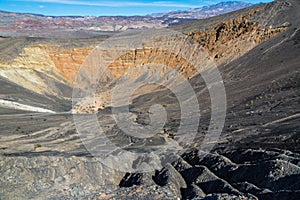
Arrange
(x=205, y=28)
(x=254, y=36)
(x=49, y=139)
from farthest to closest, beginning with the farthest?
1. (x=205, y=28)
2. (x=254, y=36)
3. (x=49, y=139)

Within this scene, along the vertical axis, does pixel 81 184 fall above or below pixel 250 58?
below

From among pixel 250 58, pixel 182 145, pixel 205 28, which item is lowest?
pixel 182 145

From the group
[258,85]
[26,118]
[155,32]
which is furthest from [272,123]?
[155,32]

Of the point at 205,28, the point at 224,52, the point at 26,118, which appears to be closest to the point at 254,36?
the point at 224,52

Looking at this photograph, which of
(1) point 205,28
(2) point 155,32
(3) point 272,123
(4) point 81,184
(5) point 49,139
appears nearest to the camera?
(4) point 81,184

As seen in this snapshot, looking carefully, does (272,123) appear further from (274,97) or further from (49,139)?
(49,139)

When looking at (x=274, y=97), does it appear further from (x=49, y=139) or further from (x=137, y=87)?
(x=137, y=87)

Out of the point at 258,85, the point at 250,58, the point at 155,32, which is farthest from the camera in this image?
the point at 155,32

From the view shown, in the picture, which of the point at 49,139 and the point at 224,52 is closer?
the point at 49,139

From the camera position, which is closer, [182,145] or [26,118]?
[182,145]
